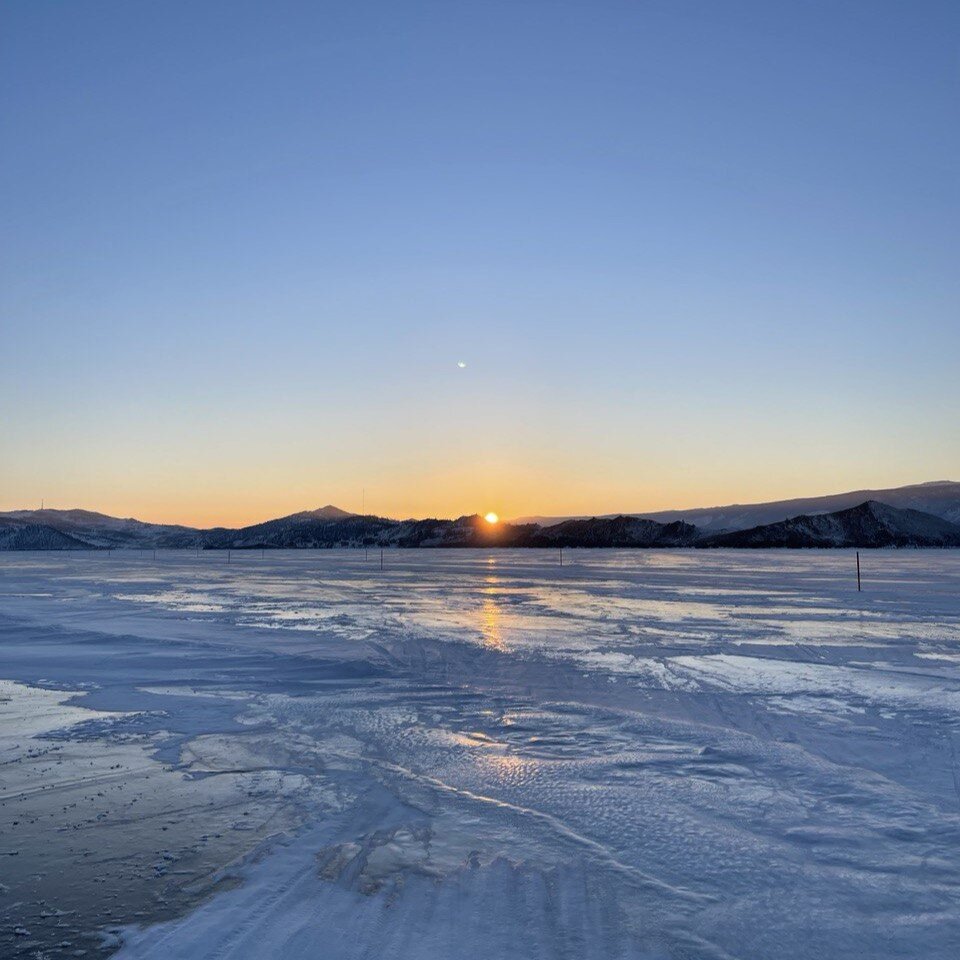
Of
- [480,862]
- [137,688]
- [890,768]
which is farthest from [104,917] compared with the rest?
[137,688]

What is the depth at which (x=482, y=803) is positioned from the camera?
240 inches

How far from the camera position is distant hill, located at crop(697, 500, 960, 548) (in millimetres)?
160125

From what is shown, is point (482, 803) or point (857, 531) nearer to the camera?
point (482, 803)

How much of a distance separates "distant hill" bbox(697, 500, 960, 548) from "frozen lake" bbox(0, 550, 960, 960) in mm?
159465

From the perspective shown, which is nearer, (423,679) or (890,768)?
(890,768)

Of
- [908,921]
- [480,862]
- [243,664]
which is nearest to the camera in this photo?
[908,921]

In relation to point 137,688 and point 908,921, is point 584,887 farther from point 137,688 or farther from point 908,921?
point 137,688

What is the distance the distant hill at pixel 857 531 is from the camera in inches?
6304

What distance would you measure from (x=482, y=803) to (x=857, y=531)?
18135cm

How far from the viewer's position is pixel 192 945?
3920mm

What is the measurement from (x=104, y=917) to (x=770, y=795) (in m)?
4.96

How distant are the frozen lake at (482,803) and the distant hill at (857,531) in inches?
6278

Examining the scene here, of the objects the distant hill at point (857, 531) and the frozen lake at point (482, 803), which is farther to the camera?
the distant hill at point (857, 531)

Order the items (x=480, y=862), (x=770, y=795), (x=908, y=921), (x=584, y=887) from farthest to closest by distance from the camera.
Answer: (x=770, y=795)
(x=480, y=862)
(x=584, y=887)
(x=908, y=921)
